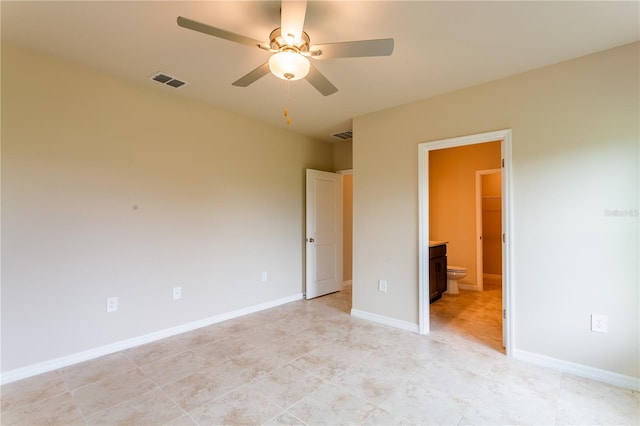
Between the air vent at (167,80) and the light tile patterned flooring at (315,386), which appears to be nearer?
the light tile patterned flooring at (315,386)

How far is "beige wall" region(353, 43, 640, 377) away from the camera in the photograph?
2176 mm

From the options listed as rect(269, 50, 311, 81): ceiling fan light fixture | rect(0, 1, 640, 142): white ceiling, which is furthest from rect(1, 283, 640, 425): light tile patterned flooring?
rect(0, 1, 640, 142): white ceiling

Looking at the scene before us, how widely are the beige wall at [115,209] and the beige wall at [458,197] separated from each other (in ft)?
10.2

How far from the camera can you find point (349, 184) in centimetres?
563

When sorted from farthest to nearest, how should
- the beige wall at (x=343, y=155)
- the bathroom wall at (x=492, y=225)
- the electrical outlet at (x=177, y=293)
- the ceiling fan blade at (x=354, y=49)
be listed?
the bathroom wall at (x=492, y=225) < the beige wall at (x=343, y=155) < the electrical outlet at (x=177, y=293) < the ceiling fan blade at (x=354, y=49)

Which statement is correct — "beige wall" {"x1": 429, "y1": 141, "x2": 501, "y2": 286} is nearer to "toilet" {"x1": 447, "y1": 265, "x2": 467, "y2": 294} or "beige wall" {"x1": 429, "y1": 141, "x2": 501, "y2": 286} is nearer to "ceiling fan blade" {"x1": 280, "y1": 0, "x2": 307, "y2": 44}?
"toilet" {"x1": 447, "y1": 265, "x2": 467, "y2": 294}

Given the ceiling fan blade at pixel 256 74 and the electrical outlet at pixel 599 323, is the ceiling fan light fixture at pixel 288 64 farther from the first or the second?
the electrical outlet at pixel 599 323

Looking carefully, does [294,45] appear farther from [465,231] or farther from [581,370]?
[465,231]

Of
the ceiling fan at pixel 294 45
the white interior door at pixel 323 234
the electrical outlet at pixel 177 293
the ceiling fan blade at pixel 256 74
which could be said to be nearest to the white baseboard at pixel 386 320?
the white interior door at pixel 323 234

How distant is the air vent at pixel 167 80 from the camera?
106 inches

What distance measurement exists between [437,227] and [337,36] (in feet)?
13.5

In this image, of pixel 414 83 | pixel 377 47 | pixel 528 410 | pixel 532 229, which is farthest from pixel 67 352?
pixel 532 229

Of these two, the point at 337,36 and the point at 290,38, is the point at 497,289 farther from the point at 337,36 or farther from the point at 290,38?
the point at 290,38

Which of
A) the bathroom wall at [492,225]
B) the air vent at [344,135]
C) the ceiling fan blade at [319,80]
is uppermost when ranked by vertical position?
the air vent at [344,135]
